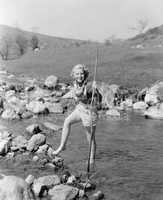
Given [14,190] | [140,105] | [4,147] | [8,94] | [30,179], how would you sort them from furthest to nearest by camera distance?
1. [8,94]
2. [140,105]
3. [4,147]
4. [30,179]
5. [14,190]

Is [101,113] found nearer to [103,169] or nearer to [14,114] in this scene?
[14,114]

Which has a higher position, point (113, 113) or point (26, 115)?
point (113, 113)

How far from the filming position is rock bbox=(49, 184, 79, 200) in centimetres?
906

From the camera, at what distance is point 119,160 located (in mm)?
12602

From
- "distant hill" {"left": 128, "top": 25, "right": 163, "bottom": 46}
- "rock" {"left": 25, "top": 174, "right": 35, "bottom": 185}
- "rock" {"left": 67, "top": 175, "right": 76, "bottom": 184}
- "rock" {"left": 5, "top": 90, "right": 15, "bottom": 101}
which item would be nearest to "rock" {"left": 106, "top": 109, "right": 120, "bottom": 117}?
"rock" {"left": 5, "top": 90, "right": 15, "bottom": 101}

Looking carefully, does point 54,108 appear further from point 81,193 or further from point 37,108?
point 81,193

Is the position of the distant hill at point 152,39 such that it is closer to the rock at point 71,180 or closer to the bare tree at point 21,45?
the bare tree at point 21,45

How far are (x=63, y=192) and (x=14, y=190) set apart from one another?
2.58 meters

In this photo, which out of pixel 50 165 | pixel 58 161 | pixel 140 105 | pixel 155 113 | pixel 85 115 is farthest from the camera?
pixel 140 105

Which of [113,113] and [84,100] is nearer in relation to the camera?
[84,100]

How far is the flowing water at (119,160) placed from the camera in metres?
10.2

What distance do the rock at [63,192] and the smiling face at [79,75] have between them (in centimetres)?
288

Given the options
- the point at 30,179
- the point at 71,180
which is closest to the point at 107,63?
the point at 71,180

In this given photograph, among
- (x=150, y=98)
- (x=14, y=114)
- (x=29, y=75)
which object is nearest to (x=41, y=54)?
(x=29, y=75)
